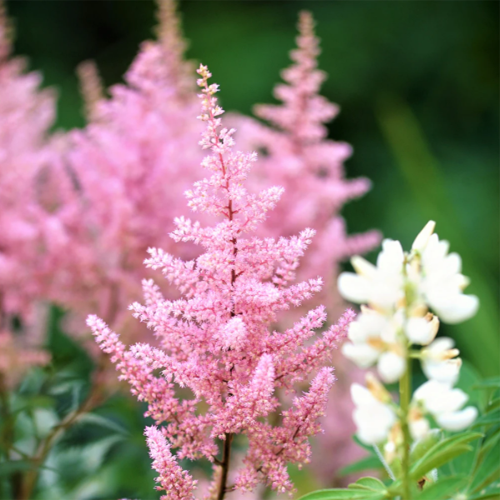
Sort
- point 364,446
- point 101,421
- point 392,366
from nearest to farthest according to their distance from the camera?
point 392,366 < point 364,446 < point 101,421

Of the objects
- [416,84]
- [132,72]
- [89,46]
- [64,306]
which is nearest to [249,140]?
[132,72]

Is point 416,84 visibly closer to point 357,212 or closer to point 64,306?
point 357,212

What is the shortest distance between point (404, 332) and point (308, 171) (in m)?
0.62

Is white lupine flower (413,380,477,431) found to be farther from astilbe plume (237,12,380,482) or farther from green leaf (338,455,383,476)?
astilbe plume (237,12,380,482)

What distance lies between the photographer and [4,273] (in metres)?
0.80

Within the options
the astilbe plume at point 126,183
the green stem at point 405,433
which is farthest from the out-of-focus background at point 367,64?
the green stem at point 405,433

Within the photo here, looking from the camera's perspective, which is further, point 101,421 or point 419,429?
point 101,421

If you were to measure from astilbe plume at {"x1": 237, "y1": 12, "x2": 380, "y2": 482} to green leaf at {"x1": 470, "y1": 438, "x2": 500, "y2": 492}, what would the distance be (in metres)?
0.43

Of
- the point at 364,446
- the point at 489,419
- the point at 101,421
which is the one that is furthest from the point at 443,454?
the point at 101,421

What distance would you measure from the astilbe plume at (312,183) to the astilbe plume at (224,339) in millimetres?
434

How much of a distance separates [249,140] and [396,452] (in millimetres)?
670

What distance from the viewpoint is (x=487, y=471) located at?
400 mm

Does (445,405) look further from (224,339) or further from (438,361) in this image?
(224,339)

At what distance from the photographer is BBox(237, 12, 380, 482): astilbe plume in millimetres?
839
